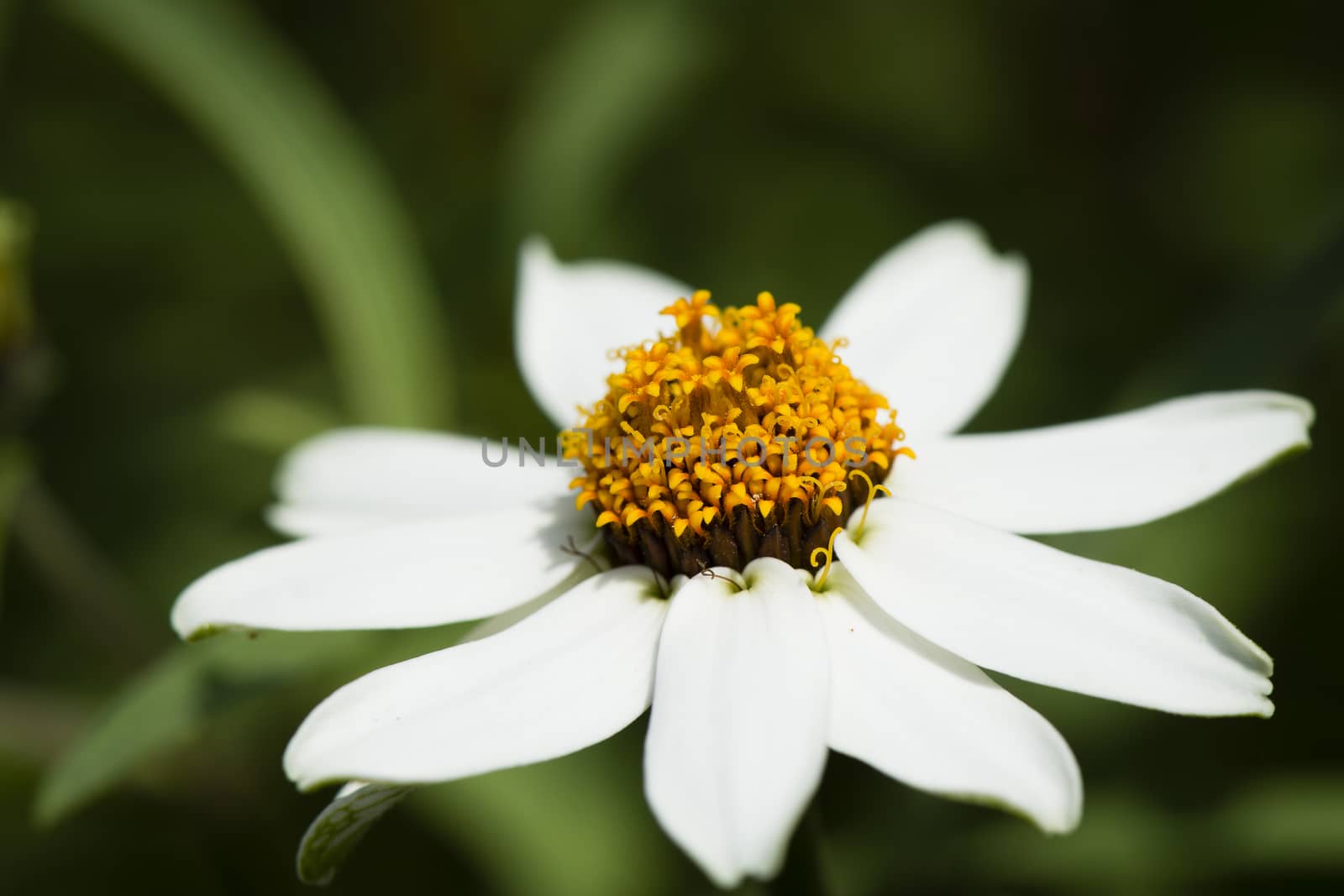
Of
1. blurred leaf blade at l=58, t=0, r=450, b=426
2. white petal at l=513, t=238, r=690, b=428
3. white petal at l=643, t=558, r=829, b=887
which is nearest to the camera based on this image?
white petal at l=643, t=558, r=829, b=887

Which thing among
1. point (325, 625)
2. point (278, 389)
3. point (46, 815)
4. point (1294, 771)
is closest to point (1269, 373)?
→ point (1294, 771)

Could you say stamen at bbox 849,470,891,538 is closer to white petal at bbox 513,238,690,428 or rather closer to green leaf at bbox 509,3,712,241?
white petal at bbox 513,238,690,428

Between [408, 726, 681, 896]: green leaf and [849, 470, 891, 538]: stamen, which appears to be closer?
[849, 470, 891, 538]: stamen

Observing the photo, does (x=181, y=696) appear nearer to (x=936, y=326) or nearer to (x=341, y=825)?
(x=341, y=825)

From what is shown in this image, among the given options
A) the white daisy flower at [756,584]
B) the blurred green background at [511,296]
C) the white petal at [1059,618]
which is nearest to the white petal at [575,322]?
the white daisy flower at [756,584]

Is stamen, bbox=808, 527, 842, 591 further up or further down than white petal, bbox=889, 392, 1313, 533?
further up

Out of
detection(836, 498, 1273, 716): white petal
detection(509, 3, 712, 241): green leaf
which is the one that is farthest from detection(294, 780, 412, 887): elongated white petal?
detection(509, 3, 712, 241): green leaf

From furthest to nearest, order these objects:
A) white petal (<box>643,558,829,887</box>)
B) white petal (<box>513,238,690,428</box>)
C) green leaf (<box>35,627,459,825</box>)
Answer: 1. white petal (<box>513,238,690,428</box>)
2. green leaf (<box>35,627,459,825</box>)
3. white petal (<box>643,558,829,887</box>)
